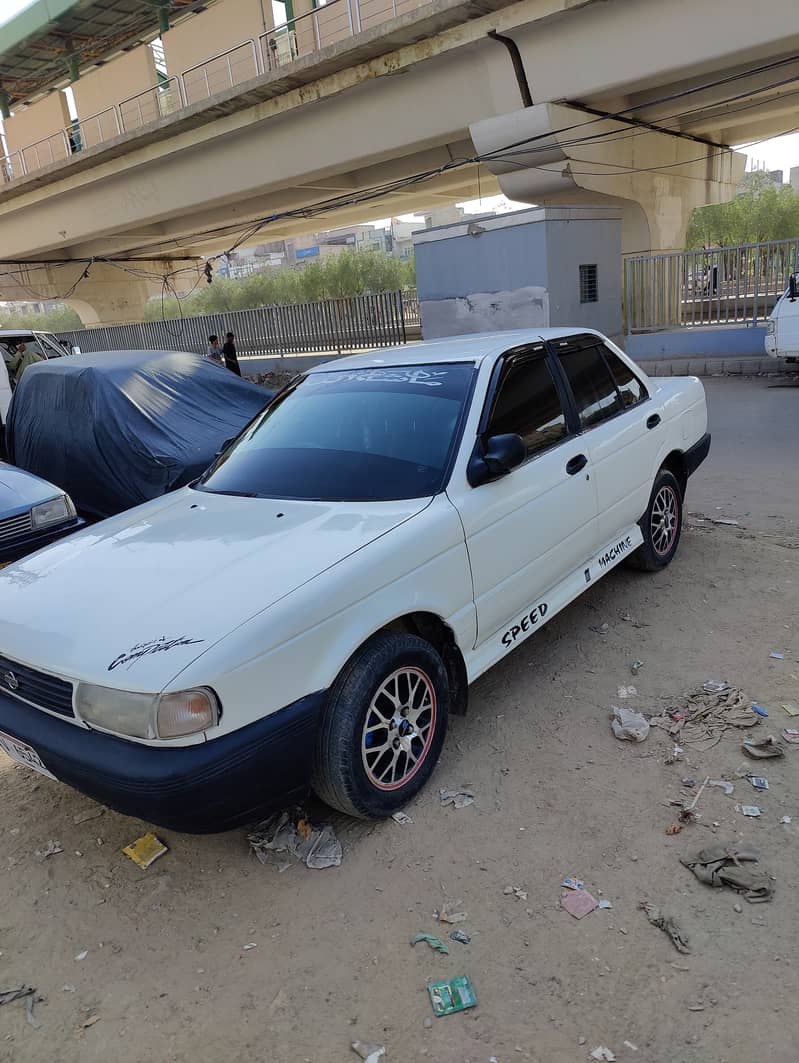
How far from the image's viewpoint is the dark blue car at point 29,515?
216 inches

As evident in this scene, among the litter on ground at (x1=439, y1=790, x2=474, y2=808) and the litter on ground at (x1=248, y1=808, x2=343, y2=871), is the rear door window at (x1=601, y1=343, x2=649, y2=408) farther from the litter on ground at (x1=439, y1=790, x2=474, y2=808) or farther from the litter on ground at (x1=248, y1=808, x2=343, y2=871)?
the litter on ground at (x1=248, y1=808, x2=343, y2=871)

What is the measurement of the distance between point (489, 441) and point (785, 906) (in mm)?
2029

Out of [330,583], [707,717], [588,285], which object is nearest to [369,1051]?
[330,583]

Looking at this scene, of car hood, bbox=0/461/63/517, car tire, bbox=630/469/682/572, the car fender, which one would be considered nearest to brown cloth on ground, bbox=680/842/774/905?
the car fender

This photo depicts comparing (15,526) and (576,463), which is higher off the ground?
(576,463)

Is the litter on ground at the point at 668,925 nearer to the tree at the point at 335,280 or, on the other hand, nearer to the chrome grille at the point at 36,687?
the chrome grille at the point at 36,687

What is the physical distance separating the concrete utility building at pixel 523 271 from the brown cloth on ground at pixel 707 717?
463 inches

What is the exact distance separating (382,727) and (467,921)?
72 centimetres

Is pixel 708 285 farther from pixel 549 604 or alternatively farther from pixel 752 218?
pixel 752 218

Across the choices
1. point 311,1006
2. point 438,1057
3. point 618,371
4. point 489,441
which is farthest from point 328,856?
A: point 618,371

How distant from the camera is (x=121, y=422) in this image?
6844 millimetres

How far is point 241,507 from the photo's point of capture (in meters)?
3.39

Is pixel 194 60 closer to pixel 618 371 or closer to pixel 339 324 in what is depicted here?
pixel 339 324

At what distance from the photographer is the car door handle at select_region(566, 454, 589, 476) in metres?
3.80
